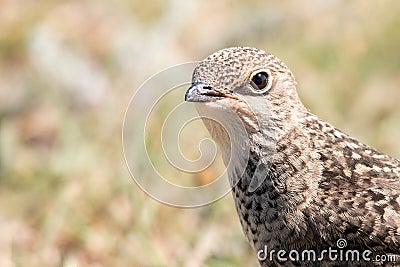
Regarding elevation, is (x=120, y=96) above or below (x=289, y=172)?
above

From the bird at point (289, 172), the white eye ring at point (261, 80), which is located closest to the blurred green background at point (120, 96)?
the bird at point (289, 172)

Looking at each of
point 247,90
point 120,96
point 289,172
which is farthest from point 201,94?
point 120,96

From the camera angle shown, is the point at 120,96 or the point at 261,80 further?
the point at 120,96

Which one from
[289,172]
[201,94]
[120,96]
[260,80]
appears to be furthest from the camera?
[120,96]

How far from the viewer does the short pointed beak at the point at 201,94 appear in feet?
15.4

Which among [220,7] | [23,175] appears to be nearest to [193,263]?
[23,175]

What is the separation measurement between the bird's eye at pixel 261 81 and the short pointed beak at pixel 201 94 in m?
Result: 0.19

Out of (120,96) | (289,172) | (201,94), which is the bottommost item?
(289,172)

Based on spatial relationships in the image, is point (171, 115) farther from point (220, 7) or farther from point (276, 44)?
point (220, 7)

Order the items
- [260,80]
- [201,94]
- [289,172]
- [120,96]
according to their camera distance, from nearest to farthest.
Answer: [201,94]
[289,172]
[260,80]
[120,96]

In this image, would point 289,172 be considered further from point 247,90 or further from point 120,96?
point 120,96

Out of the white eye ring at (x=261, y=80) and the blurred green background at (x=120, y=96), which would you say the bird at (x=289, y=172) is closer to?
the white eye ring at (x=261, y=80)

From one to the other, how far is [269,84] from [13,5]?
5644 millimetres

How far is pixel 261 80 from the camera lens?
4.94m
